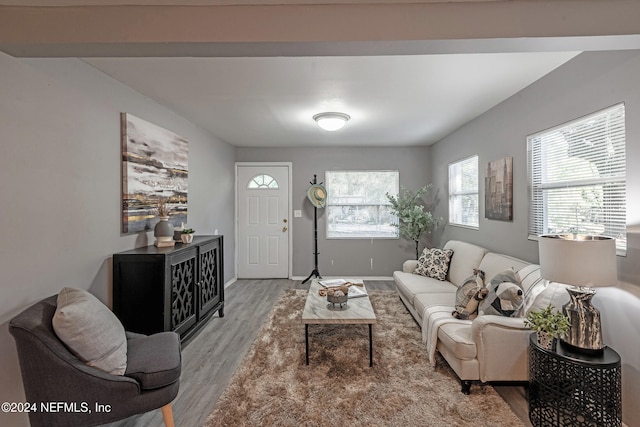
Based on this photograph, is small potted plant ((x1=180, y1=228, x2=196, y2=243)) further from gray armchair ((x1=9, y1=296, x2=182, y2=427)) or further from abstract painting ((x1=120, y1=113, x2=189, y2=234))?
gray armchair ((x1=9, y1=296, x2=182, y2=427))

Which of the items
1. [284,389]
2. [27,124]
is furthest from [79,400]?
[27,124]

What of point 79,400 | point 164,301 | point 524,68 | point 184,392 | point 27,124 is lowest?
point 184,392

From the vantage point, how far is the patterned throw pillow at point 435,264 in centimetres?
376

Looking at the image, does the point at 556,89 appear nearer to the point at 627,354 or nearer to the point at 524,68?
the point at 524,68

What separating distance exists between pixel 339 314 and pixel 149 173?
230 cm

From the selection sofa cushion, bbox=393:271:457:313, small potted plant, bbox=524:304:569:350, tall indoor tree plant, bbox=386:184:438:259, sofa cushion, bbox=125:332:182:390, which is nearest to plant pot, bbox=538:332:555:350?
small potted plant, bbox=524:304:569:350

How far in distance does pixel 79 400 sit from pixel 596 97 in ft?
11.9

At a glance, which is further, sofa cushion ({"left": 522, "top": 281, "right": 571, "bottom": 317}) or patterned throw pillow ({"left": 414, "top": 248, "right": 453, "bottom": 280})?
patterned throw pillow ({"left": 414, "top": 248, "right": 453, "bottom": 280})

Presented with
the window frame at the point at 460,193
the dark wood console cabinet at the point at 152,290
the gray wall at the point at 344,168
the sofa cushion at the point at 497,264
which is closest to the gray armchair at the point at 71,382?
the dark wood console cabinet at the point at 152,290

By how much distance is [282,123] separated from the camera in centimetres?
387

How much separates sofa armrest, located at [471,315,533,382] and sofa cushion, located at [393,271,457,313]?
833 mm

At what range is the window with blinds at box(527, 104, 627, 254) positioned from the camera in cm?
192

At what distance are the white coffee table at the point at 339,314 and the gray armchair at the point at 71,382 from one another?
44.0 inches

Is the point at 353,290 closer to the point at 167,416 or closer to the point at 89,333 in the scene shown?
the point at 167,416
